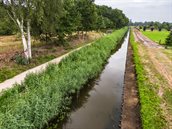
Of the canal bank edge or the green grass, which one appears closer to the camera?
the canal bank edge

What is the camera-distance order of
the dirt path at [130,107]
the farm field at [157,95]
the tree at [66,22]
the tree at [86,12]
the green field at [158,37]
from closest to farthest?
1. the farm field at [157,95]
2. the dirt path at [130,107]
3. the tree at [66,22]
4. the tree at [86,12]
5. the green field at [158,37]

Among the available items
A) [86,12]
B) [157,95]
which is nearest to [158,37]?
[86,12]

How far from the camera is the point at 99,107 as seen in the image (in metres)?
13.8

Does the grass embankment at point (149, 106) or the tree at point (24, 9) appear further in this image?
the tree at point (24, 9)

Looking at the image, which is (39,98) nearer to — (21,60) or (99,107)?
(99,107)

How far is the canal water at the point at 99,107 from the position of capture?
1162 cm

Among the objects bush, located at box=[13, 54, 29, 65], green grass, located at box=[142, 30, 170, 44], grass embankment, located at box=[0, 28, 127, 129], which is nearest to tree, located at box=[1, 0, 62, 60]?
bush, located at box=[13, 54, 29, 65]

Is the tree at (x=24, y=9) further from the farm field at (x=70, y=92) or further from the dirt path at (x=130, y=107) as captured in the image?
the dirt path at (x=130, y=107)

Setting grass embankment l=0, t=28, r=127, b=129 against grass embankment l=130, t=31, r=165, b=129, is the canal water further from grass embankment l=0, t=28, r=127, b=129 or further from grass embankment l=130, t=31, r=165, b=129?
grass embankment l=130, t=31, r=165, b=129

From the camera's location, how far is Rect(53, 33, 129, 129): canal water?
11617 millimetres

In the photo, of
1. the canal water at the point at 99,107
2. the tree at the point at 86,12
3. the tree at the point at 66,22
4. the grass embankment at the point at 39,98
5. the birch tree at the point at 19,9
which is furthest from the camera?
the tree at the point at 86,12

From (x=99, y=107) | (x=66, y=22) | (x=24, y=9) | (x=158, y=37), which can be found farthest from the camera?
(x=158, y=37)

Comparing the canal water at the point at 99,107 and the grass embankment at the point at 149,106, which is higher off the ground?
the grass embankment at the point at 149,106

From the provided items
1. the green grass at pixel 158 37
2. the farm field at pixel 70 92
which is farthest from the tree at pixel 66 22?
the green grass at pixel 158 37
